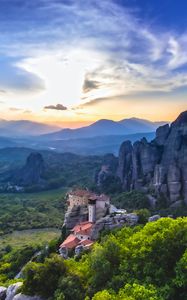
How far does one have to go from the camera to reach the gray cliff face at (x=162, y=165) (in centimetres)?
10244

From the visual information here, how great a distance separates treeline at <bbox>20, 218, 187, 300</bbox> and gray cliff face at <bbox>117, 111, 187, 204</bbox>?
63.5 m

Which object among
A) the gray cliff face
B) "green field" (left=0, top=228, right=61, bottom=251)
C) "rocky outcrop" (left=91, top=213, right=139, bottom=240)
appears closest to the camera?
"rocky outcrop" (left=91, top=213, right=139, bottom=240)

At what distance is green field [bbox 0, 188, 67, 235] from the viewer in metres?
119

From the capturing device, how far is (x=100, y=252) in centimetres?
3731

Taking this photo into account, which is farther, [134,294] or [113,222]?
[113,222]

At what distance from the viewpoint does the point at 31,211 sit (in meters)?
139

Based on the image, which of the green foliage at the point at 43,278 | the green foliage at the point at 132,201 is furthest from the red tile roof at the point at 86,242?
the green foliage at the point at 132,201

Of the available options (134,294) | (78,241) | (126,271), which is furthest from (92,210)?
(134,294)

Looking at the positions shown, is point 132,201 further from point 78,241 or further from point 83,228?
point 78,241

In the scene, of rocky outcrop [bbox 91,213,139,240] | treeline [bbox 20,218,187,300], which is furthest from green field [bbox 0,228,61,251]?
treeline [bbox 20,218,187,300]

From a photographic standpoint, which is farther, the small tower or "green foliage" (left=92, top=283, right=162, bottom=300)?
the small tower

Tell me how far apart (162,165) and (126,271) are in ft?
251

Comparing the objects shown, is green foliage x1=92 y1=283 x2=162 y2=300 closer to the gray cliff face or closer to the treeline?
the treeline

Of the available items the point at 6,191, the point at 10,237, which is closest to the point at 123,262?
the point at 10,237
